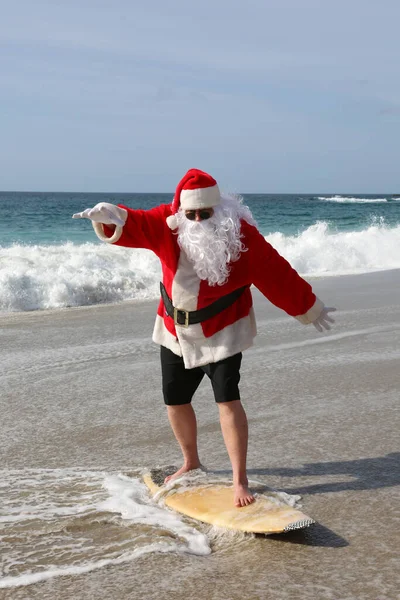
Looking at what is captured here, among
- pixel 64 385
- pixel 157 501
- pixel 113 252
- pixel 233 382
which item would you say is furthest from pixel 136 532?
pixel 113 252

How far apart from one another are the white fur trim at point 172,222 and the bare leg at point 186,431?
82 centimetres

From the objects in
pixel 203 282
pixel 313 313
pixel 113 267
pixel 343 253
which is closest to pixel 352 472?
pixel 313 313

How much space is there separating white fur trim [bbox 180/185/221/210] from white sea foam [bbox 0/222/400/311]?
6922mm

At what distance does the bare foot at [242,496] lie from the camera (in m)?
3.02

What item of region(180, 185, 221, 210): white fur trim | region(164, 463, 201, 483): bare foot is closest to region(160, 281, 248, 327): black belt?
region(180, 185, 221, 210): white fur trim

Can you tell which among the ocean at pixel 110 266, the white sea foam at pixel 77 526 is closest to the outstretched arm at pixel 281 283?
the white sea foam at pixel 77 526

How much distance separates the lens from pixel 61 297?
10164mm

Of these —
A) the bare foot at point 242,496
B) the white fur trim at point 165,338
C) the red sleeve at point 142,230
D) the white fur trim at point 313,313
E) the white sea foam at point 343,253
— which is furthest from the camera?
the white sea foam at point 343,253

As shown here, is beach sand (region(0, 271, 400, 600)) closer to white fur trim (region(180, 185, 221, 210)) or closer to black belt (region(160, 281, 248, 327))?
black belt (region(160, 281, 248, 327))

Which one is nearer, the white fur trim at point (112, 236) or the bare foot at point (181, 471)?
the white fur trim at point (112, 236)

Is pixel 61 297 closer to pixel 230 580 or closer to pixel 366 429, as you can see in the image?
pixel 366 429

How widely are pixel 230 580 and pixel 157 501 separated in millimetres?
797

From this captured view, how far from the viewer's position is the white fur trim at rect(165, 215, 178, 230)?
3168 mm

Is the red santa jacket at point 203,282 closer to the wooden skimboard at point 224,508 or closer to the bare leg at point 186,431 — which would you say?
the bare leg at point 186,431
